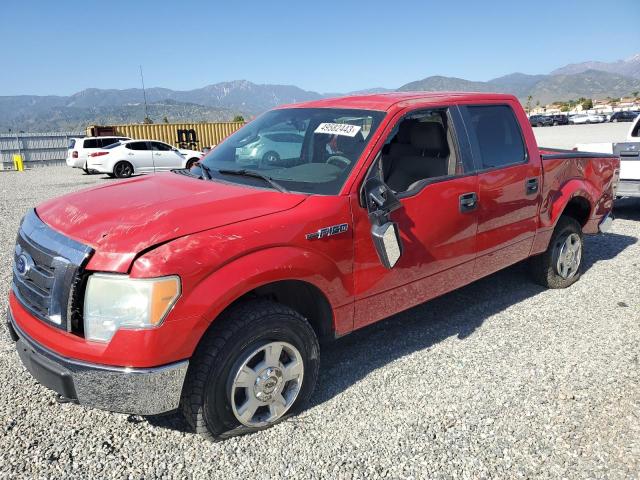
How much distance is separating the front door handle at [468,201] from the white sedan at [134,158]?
1611cm

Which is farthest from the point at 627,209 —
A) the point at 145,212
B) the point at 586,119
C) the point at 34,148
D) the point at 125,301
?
the point at 586,119

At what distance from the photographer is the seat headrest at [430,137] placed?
3.72 m

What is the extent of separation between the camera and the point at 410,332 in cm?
408

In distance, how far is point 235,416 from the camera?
2.63 metres

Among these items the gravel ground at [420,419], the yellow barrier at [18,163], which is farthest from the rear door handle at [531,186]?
the yellow barrier at [18,163]

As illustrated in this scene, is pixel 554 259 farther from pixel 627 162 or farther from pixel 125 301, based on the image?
pixel 125 301

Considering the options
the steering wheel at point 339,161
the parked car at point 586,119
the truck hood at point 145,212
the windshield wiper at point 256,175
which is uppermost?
the parked car at point 586,119

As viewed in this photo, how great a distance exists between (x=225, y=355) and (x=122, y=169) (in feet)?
61.4

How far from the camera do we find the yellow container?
104 feet

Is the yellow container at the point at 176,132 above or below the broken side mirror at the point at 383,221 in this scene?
above

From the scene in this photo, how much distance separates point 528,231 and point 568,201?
76cm

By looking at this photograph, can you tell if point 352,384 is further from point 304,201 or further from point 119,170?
point 119,170

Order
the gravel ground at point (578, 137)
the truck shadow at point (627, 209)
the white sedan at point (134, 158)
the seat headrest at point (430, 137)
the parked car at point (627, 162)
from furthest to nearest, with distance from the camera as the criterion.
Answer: the gravel ground at point (578, 137)
the white sedan at point (134, 158)
the truck shadow at point (627, 209)
the parked car at point (627, 162)
the seat headrest at point (430, 137)

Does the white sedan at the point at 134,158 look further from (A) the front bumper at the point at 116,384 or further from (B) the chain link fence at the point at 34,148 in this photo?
(A) the front bumper at the point at 116,384
